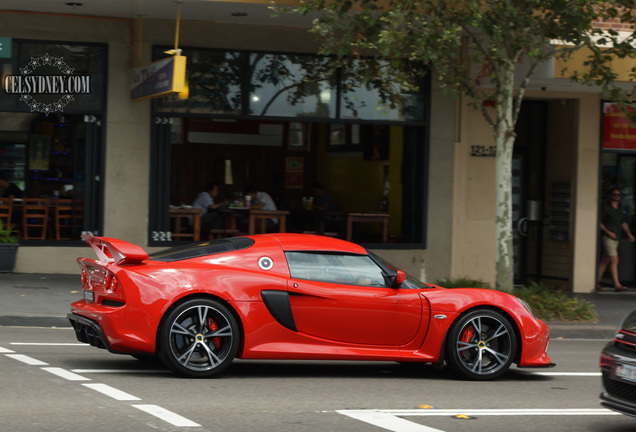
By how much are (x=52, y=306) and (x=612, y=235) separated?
10.9 metres

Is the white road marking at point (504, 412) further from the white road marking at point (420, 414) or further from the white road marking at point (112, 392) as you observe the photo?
the white road marking at point (112, 392)

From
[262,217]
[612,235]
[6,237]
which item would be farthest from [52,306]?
[612,235]

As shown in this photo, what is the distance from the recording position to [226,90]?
1617 centimetres

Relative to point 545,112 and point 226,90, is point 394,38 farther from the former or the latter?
point 545,112

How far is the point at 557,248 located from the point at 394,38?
7496 millimetres

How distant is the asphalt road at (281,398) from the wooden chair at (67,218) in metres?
6.34

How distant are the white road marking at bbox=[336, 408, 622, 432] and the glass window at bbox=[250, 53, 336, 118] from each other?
992 cm

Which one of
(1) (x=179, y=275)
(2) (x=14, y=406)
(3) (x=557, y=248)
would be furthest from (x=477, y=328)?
(3) (x=557, y=248)

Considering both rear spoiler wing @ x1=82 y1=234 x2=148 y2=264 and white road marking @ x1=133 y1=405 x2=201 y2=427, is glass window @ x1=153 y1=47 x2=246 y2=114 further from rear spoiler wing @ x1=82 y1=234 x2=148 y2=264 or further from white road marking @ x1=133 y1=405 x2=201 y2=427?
white road marking @ x1=133 y1=405 x2=201 y2=427

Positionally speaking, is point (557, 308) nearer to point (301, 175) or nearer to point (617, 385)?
point (301, 175)

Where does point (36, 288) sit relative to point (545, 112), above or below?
below

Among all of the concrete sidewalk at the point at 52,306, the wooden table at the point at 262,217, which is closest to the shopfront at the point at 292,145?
the wooden table at the point at 262,217

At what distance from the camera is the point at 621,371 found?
633cm

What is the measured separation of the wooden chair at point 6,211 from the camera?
15.9 m
